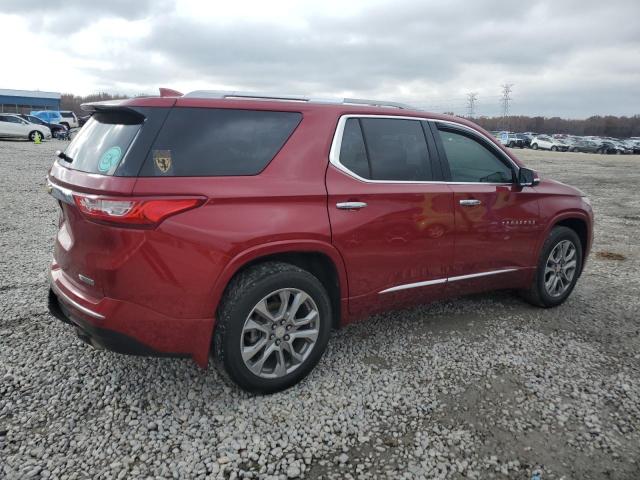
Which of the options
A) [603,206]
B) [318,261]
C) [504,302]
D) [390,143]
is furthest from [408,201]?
[603,206]

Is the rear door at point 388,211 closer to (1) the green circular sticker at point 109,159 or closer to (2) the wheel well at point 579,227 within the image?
(1) the green circular sticker at point 109,159

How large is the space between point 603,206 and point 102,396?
12.0 metres

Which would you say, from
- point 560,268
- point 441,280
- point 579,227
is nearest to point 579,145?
point 579,227

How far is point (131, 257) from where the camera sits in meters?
2.46

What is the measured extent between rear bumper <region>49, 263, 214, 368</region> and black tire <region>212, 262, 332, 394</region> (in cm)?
9

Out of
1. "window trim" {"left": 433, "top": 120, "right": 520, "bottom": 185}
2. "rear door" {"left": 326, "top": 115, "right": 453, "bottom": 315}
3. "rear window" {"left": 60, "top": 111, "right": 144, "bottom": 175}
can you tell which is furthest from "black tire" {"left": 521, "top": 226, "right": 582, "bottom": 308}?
"rear window" {"left": 60, "top": 111, "right": 144, "bottom": 175}

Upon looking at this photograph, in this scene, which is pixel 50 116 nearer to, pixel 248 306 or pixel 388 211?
pixel 388 211

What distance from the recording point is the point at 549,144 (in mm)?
47594

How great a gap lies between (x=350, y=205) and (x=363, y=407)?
126 centimetres

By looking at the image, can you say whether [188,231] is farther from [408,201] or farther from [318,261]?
[408,201]

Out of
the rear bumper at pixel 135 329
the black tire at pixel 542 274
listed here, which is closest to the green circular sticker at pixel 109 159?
the rear bumper at pixel 135 329

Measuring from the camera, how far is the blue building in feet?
225

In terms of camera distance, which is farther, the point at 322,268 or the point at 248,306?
the point at 322,268

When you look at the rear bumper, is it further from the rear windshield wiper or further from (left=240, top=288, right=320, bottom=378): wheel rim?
the rear windshield wiper
